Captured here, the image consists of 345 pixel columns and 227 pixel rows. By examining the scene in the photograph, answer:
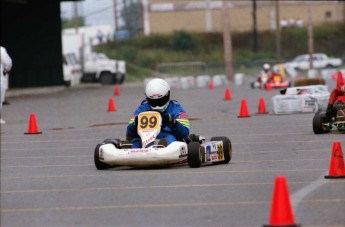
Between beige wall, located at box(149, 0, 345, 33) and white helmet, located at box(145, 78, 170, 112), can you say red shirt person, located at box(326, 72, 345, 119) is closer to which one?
white helmet, located at box(145, 78, 170, 112)

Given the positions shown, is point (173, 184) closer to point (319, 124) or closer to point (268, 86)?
point (319, 124)

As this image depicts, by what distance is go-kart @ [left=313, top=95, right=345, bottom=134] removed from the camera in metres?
21.0

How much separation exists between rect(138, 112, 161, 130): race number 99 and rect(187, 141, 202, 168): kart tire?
0.65 metres

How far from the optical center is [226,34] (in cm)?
6944

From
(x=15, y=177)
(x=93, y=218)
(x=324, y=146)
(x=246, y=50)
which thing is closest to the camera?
(x=93, y=218)

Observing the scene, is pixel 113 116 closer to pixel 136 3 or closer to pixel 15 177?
pixel 15 177

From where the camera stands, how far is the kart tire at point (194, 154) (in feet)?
52.1

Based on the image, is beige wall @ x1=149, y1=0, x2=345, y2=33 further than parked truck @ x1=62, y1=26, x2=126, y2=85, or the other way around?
beige wall @ x1=149, y1=0, x2=345, y2=33

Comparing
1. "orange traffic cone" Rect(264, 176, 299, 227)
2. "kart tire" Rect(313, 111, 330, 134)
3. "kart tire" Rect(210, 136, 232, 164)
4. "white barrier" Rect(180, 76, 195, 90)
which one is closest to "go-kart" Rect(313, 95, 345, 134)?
"kart tire" Rect(313, 111, 330, 134)

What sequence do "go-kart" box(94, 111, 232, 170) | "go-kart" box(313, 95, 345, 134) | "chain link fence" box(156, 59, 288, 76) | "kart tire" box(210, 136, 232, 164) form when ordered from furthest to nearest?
"chain link fence" box(156, 59, 288, 76) < "go-kart" box(313, 95, 345, 134) < "kart tire" box(210, 136, 232, 164) < "go-kart" box(94, 111, 232, 170)

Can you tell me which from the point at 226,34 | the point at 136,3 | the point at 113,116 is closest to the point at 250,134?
the point at 113,116

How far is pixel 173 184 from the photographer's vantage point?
1438cm

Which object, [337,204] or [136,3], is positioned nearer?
[337,204]

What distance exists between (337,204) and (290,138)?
363 inches
